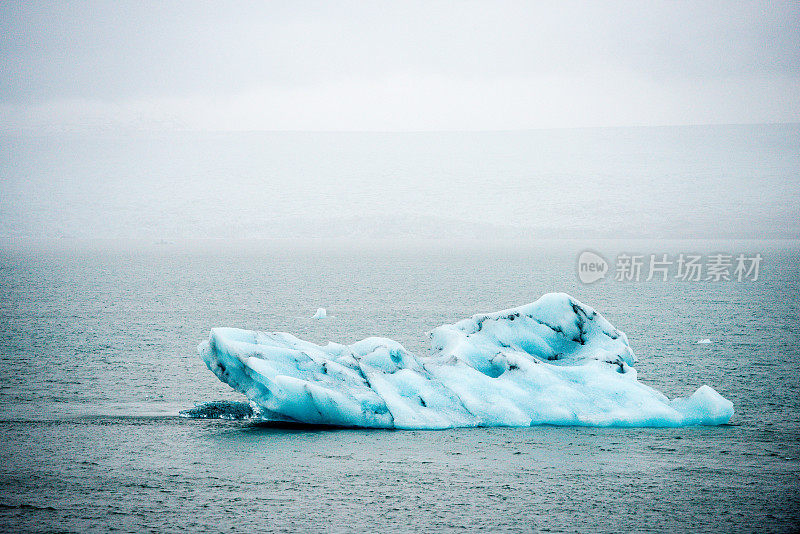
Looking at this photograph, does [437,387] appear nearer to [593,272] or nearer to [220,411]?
[220,411]

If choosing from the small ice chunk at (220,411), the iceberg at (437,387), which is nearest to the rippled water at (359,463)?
the iceberg at (437,387)

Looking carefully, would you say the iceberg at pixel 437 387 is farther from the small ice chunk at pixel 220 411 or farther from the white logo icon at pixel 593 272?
the white logo icon at pixel 593 272

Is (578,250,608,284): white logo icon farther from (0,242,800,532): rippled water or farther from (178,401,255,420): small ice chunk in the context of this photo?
(178,401,255,420): small ice chunk

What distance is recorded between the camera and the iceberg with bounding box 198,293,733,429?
71.8ft

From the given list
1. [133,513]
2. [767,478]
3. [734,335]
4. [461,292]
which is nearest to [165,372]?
[133,513]

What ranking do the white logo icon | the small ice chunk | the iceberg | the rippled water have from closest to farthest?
1. the rippled water
2. the iceberg
3. the small ice chunk
4. the white logo icon

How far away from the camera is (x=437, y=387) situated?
2302 cm

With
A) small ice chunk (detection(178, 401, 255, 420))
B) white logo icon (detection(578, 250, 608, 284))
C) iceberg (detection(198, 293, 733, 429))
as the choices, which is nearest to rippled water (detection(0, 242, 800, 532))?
iceberg (detection(198, 293, 733, 429))

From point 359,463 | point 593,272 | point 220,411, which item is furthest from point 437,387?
point 593,272

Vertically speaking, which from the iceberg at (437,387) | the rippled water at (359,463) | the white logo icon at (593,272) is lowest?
the rippled water at (359,463)

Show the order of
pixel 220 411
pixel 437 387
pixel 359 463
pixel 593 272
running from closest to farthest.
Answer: pixel 359 463
pixel 437 387
pixel 220 411
pixel 593 272

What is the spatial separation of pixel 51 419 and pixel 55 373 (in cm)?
834

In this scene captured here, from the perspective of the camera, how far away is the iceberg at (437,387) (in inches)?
861

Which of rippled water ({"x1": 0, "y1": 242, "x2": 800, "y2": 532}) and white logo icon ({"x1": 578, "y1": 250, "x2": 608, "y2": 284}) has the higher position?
white logo icon ({"x1": 578, "y1": 250, "x2": 608, "y2": 284})
